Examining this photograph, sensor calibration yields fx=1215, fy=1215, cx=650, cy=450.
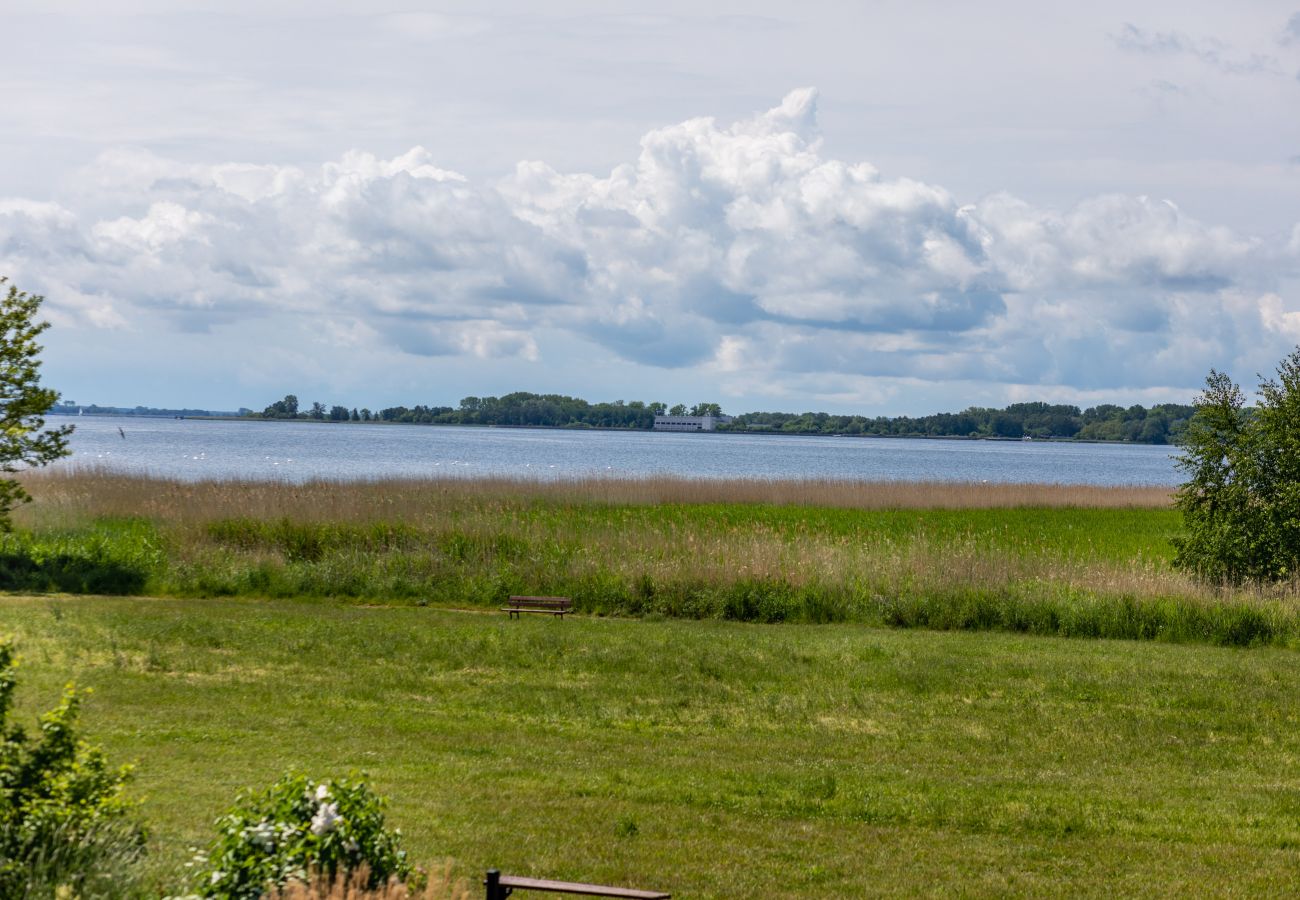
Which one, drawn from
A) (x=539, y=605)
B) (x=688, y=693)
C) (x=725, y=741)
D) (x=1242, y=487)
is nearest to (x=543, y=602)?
(x=539, y=605)

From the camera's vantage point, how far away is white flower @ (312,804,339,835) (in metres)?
5.63

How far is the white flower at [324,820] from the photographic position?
18.5 ft

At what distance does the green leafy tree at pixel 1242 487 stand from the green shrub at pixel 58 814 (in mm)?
21916

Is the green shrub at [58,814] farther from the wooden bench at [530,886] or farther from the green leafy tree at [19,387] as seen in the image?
the green leafy tree at [19,387]

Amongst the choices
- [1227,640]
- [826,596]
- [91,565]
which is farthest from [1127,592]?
[91,565]

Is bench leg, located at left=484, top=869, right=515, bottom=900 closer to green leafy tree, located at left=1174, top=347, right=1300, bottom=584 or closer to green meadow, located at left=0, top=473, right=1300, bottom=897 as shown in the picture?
green meadow, located at left=0, top=473, right=1300, bottom=897

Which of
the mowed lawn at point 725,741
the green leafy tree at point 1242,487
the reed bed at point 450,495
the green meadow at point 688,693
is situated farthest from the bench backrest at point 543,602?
the green leafy tree at point 1242,487

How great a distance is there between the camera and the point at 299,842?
18.3 feet

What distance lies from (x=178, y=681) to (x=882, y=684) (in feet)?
28.7

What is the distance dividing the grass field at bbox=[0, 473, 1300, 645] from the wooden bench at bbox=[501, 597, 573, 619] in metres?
1.04

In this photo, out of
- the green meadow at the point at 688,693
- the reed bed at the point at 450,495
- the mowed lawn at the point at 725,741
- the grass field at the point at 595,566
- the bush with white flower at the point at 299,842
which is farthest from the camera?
the reed bed at the point at 450,495

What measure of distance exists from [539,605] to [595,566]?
2145mm

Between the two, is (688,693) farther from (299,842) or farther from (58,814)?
(299,842)

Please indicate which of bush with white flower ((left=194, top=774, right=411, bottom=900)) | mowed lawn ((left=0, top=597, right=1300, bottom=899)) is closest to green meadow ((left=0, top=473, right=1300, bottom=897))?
mowed lawn ((left=0, top=597, right=1300, bottom=899))
